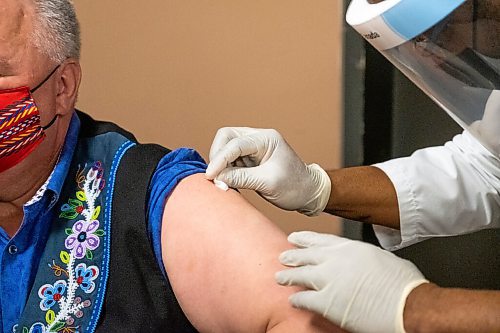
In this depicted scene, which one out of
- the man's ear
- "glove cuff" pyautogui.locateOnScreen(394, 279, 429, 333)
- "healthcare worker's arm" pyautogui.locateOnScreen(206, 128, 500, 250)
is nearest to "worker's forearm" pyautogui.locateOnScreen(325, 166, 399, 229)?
"healthcare worker's arm" pyautogui.locateOnScreen(206, 128, 500, 250)

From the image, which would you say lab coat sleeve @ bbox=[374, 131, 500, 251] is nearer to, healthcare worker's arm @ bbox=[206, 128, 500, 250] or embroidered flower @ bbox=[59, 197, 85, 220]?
healthcare worker's arm @ bbox=[206, 128, 500, 250]

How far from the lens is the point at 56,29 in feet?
4.67

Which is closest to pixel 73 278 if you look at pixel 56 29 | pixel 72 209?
pixel 72 209

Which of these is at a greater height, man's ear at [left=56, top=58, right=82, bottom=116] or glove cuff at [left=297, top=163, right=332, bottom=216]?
man's ear at [left=56, top=58, right=82, bottom=116]

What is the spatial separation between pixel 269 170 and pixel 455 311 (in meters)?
0.52

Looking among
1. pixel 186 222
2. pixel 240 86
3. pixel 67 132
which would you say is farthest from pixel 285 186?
pixel 240 86

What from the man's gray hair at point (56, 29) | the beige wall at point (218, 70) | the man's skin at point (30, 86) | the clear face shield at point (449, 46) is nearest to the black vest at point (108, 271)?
the man's skin at point (30, 86)

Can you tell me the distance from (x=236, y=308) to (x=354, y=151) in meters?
1.30

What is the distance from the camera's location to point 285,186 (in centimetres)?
154

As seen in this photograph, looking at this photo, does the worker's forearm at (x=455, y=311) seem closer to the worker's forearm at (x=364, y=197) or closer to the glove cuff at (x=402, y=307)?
the glove cuff at (x=402, y=307)

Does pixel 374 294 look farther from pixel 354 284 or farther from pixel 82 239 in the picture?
pixel 82 239

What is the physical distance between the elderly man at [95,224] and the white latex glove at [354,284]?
0.20 ft

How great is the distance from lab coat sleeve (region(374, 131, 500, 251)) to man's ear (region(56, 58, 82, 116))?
731 millimetres

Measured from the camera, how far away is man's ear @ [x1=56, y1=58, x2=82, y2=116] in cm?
148
